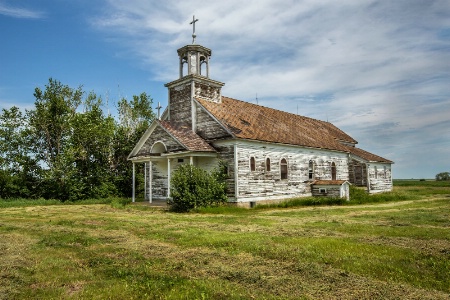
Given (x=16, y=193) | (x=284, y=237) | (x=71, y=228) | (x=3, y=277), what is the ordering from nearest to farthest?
(x=3, y=277), (x=284, y=237), (x=71, y=228), (x=16, y=193)

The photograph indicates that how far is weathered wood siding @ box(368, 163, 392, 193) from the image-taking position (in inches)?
1389

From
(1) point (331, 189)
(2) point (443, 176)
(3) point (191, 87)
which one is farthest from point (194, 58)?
(2) point (443, 176)

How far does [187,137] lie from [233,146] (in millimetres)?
3037

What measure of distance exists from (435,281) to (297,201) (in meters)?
18.1

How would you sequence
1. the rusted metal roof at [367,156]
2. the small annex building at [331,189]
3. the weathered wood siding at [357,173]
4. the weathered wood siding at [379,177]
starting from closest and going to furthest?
the small annex building at [331,189] → the weathered wood siding at [357,173] → the rusted metal roof at [367,156] → the weathered wood siding at [379,177]

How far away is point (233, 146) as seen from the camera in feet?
71.5

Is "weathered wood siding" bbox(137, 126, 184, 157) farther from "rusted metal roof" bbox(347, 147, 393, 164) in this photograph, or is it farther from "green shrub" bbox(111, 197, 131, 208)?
"rusted metal roof" bbox(347, 147, 393, 164)

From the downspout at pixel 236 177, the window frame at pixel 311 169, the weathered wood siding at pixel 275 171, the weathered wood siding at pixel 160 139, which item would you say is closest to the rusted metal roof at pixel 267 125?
Answer: the weathered wood siding at pixel 275 171

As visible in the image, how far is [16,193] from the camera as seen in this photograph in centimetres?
2900

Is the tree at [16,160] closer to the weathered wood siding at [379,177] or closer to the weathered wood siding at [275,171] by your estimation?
the weathered wood siding at [275,171]

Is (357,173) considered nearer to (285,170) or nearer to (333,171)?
(333,171)

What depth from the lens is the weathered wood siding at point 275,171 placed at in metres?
22.1

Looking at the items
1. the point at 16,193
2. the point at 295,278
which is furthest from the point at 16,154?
the point at 295,278

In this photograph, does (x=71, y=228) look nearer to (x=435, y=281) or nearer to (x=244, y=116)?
(x=435, y=281)
